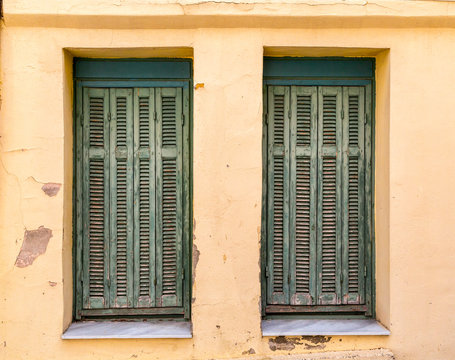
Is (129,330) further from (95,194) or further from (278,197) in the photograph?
(278,197)

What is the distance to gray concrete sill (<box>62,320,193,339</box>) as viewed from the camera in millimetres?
3641

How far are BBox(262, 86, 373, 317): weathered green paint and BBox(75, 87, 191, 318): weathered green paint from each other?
66 centimetres

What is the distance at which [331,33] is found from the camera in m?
3.70

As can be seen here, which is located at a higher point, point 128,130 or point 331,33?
point 331,33

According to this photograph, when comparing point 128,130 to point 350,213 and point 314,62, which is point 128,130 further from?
point 350,213

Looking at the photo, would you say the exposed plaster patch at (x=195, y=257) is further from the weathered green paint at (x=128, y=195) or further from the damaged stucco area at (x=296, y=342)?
the damaged stucco area at (x=296, y=342)

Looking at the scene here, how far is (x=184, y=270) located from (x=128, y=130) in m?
1.18

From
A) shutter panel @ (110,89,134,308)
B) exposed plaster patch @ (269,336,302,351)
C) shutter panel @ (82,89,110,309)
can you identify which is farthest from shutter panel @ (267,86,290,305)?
shutter panel @ (82,89,110,309)

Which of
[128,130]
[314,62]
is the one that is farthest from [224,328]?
[314,62]

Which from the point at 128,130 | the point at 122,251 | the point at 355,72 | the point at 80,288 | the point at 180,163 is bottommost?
the point at 80,288

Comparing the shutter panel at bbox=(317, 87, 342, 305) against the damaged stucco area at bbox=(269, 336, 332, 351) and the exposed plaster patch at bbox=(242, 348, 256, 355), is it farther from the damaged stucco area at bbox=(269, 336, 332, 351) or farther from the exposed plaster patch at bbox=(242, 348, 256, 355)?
the exposed plaster patch at bbox=(242, 348, 256, 355)

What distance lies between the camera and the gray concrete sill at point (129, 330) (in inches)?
143

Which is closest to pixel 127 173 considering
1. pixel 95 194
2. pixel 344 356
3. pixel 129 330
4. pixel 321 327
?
pixel 95 194

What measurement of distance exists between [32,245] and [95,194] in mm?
592
